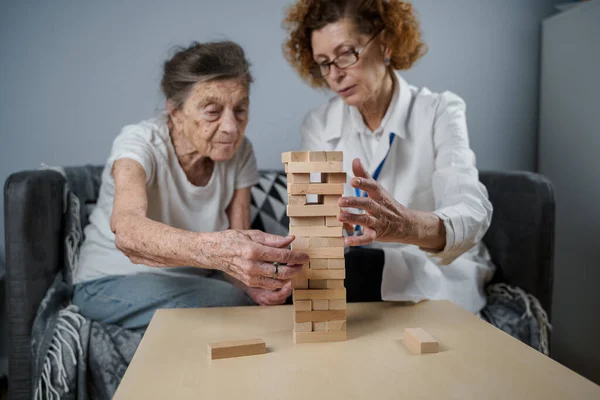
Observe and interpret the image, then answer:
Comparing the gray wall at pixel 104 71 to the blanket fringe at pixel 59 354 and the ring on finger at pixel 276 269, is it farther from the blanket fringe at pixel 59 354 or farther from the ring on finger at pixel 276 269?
the ring on finger at pixel 276 269

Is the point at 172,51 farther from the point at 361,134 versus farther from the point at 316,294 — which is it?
the point at 316,294

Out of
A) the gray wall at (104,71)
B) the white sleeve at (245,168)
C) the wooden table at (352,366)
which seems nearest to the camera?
the wooden table at (352,366)

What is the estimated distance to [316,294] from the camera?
116 centimetres

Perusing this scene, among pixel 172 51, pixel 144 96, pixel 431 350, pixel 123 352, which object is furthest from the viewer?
pixel 144 96

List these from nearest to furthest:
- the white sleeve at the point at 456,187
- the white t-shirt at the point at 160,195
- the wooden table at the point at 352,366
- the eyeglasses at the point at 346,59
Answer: the wooden table at the point at 352,366
the white sleeve at the point at 456,187
the white t-shirt at the point at 160,195
the eyeglasses at the point at 346,59

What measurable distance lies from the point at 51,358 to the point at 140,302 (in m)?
0.31

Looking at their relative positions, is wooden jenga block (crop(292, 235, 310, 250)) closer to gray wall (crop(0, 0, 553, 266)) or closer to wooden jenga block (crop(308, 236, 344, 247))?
wooden jenga block (crop(308, 236, 344, 247))

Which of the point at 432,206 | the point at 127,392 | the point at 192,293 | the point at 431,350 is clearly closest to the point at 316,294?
the point at 431,350

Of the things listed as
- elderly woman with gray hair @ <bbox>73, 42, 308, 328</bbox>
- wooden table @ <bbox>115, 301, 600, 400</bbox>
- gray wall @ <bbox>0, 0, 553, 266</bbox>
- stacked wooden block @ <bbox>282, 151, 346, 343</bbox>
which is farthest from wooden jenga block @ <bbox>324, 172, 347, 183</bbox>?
gray wall @ <bbox>0, 0, 553, 266</bbox>

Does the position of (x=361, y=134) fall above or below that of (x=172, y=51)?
below

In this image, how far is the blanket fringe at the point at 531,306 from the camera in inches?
73.6

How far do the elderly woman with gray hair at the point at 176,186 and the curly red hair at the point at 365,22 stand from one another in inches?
14.3


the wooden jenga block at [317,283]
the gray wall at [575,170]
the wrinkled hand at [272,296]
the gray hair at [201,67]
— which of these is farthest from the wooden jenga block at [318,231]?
the gray wall at [575,170]

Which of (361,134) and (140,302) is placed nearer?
(140,302)
